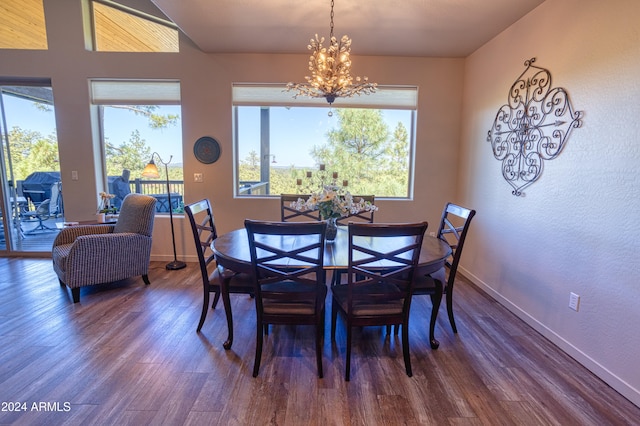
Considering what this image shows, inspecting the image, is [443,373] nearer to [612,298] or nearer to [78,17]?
[612,298]

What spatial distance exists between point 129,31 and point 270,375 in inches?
177

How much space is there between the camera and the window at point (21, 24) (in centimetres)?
369

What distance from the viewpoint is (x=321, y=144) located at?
4.04m

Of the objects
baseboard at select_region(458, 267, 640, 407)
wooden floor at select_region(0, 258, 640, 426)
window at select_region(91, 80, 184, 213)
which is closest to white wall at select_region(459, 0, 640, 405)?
baseboard at select_region(458, 267, 640, 407)

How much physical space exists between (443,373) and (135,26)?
5134mm

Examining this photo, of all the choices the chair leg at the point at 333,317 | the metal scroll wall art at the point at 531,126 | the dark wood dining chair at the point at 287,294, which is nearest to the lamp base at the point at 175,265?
the dark wood dining chair at the point at 287,294

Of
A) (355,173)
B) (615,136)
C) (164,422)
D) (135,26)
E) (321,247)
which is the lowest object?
(164,422)

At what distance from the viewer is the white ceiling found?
8.40 feet

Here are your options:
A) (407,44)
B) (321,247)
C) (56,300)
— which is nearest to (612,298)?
(321,247)

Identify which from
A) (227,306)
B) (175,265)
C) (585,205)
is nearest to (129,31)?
(175,265)

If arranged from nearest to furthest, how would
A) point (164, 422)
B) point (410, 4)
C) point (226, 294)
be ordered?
1. point (164, 422)
2. point (226, 294)
3. point (410, 4)

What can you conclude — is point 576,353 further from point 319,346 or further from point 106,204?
point 106,204

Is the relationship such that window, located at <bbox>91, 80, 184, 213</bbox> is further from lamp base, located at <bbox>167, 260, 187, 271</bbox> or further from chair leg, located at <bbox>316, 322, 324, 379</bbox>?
chair leg, located at <bbox>316, 322, 324, 379</bbox>

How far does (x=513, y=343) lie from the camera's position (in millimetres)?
2268
